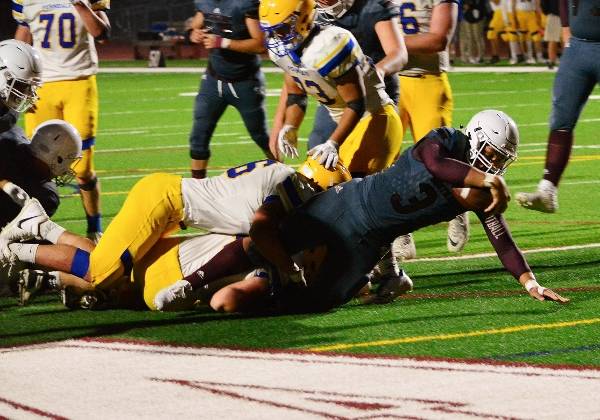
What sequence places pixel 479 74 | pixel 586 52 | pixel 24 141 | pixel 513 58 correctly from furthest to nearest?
pixel 513 58
pixel 479 74
pixel 586 52
pixel 24 141

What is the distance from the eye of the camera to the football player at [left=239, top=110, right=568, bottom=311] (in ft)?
21.0

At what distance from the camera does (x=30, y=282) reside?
7.15 metres

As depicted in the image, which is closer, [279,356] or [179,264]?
[279,356]

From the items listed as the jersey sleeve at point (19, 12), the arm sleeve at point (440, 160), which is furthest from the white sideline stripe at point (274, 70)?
the arm sleeve at point (440, 160)

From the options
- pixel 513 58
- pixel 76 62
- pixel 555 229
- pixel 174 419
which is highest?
pixel 174 419

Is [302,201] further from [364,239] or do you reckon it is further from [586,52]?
[586,52]

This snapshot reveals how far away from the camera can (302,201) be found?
697 centimetres

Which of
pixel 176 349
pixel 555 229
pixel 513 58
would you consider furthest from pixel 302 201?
pixel 513 58

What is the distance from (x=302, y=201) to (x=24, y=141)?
155 cm

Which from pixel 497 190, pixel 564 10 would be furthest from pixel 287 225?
pixel 564 10

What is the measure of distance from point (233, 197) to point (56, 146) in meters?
1.08

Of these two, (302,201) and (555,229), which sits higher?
(302,201)

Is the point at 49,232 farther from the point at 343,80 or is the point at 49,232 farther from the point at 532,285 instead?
the point at 532,285

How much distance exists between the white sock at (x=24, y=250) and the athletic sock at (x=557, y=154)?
309 cm
